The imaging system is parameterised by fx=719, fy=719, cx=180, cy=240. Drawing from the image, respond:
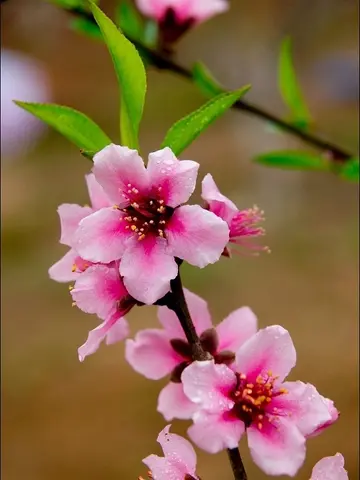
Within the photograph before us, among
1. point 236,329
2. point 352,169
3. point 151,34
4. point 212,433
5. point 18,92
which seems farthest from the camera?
point 18,92

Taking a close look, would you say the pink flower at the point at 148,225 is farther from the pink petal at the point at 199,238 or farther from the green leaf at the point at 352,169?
the green leaf at the point at 352,169

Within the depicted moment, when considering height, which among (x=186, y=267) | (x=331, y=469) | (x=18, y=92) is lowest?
(x=331, y=469)

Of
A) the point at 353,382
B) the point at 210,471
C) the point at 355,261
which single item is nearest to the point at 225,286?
the point at 355,261

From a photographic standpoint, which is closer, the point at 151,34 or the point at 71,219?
the point at 71,219

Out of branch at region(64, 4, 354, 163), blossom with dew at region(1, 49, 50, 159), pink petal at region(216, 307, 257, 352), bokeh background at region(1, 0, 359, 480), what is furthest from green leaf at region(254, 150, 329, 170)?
blossom with dew at region(1, 49, 50, 159)

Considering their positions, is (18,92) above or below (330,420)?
above

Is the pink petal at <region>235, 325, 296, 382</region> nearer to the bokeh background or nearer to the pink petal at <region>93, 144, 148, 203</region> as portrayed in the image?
the pink petal at <region>93, 144, 148, 203</region>

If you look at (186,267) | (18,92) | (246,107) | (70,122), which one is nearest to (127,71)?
(70,122)

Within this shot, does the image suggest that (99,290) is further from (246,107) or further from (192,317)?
(246,107)
